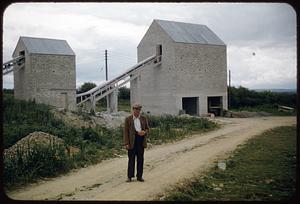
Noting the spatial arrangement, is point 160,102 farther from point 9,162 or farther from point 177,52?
point 9,162

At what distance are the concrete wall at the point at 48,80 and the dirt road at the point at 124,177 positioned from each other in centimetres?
1422

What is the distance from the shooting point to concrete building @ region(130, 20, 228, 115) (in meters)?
26.4

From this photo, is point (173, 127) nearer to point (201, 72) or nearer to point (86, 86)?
point (201, 72)

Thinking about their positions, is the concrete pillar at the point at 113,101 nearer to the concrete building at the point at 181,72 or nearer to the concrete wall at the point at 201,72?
the concrete building at the point at 181,72

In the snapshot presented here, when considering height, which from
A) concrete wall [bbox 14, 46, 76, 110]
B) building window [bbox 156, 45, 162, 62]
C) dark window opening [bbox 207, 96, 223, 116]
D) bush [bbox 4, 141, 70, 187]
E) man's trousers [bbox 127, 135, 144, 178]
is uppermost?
building window [bbox 156, 45, 162, 62]

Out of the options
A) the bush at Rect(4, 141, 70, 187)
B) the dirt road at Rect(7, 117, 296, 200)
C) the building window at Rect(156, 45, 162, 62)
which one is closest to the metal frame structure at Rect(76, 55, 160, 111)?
the building window at Rect(156, 45, 162, 62)

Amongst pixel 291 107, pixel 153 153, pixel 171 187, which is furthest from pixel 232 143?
pixel 291 107

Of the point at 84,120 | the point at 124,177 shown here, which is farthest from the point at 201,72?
the point at 124,177

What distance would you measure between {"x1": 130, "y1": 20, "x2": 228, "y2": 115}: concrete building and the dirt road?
12883 mm

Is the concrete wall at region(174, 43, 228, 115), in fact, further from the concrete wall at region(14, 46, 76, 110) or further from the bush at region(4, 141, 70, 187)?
the bush at region(4, 141, 70, 187)

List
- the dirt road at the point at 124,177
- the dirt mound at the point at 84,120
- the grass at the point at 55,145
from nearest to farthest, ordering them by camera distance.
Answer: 1. the dirt road at the point at 124,177
2. the grass at the point at 55,145
3. the dirt mound at the point at 84,120

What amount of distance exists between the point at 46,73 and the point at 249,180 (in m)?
20.4

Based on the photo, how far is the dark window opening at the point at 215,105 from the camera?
29.5 m

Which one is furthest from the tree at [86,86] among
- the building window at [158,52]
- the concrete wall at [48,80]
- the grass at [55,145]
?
the grass at [55,145]
